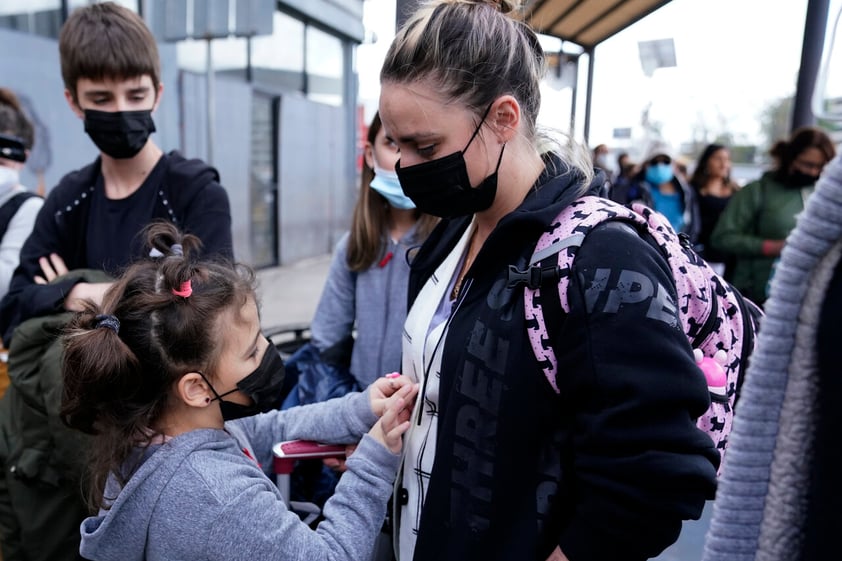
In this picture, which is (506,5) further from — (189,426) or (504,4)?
(189,426)

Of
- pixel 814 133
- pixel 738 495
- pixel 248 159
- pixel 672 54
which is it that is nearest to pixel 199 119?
pixel 248 159

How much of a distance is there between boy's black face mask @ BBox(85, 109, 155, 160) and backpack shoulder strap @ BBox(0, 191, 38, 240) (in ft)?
2.72

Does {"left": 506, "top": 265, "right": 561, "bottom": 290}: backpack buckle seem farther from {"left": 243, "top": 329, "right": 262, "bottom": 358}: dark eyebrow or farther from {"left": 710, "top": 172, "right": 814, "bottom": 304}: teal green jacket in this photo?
{"left": 710, "top": 172, "right": 814, "bottom": 304}: teal green jacket

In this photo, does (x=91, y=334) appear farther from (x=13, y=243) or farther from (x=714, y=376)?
(x=13, y=243)

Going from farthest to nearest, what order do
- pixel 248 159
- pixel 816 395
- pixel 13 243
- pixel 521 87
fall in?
pixel 248 159
pixel 13 243
pixel 521 87
pixel 816 395

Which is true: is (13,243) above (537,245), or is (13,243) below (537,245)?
below

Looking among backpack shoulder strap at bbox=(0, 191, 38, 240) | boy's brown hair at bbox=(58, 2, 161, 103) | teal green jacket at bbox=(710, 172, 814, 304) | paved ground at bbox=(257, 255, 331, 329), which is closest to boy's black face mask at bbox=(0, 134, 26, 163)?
backpack shoulder strap at bbox=(0, 191, 38, 240)

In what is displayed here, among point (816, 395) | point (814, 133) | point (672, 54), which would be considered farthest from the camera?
point (814, 133)

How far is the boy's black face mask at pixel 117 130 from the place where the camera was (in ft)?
6.81

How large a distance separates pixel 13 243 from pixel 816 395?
2865mm

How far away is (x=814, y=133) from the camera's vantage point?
3875mm

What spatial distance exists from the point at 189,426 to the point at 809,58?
3.64 m

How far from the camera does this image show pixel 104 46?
2.01 metres

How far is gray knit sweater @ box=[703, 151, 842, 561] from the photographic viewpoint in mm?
594
